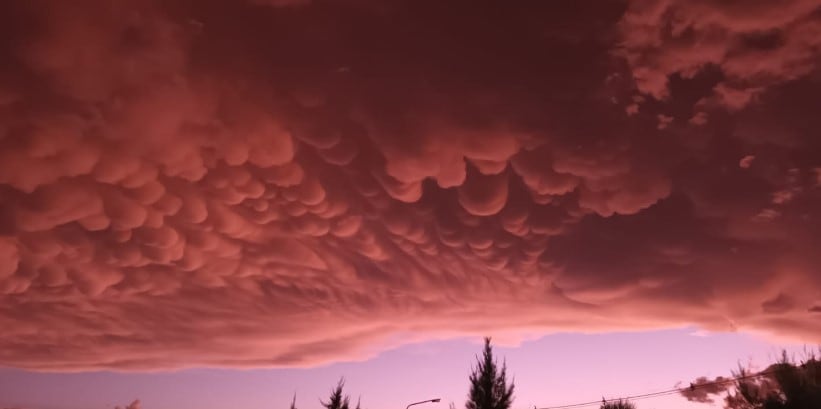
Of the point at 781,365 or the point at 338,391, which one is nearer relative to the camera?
the point at 781,365

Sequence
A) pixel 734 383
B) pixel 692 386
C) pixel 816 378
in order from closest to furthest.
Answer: pixel 816 378 → pixel 734 383 → pixel 692 386

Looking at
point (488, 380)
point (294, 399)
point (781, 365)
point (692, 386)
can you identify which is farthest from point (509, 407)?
point (294, 399)

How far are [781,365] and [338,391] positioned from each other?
25.7 metres

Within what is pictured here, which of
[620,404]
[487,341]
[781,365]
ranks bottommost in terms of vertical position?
[620,404]

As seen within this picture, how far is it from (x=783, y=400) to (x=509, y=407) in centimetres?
1391

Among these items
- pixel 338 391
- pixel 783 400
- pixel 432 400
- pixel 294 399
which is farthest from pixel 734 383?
pixel 294 399

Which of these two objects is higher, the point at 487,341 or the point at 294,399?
the point at 487,341

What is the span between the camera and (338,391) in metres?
35.0

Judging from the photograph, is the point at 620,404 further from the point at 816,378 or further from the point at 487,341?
the point at 816,378

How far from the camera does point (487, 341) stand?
30.6 metres

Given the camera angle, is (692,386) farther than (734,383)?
Yes

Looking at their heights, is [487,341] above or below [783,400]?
above

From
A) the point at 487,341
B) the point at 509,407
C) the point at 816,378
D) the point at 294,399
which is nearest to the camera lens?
the point at 816,378

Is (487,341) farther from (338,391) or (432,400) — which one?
(338,391)
